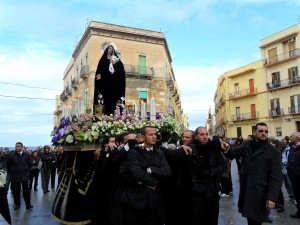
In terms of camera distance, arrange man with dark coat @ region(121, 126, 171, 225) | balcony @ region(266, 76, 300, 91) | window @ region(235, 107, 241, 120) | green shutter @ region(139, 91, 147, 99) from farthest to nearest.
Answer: window @ region(235, 107, 241, 120) → balcony @ region(266, 76, 300, 91) → green shutter @ region(139, 91, 147, 99) → man with dark coat @ region(121, 126, 171, 225)

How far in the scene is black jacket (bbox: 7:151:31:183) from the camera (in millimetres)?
8469

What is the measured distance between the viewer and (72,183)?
621 centimetres

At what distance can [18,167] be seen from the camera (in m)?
8.56

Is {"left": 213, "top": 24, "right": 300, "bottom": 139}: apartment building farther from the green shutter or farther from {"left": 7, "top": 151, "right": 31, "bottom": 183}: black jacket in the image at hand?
{"left": 7, "top": 151, "right": 31, "bottom": 183}: black jacket

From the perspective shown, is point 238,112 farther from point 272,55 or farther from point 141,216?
point 141,216

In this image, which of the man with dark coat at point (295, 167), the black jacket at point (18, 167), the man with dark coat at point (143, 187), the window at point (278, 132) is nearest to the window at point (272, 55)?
the window at point (278, 132)

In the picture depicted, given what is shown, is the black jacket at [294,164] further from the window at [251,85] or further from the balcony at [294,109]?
the window at [251,85]

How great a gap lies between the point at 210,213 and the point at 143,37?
29.4m

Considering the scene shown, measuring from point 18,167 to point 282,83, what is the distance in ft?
112

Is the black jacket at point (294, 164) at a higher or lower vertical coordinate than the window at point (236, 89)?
lower

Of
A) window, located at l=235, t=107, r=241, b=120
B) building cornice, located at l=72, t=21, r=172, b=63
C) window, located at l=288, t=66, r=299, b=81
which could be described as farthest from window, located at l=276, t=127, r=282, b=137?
building cornice, located at l=72, t=21, r=172, b=63

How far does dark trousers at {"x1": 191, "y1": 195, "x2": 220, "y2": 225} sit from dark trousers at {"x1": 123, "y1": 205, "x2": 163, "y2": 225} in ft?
2.01

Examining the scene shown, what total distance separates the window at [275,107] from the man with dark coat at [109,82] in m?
33.0

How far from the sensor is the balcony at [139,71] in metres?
30.8
